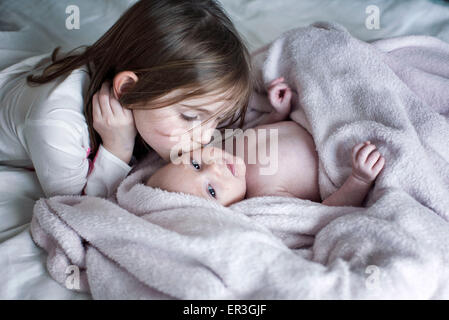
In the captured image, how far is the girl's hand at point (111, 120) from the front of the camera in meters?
1.00

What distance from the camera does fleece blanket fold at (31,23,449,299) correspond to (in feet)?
2.25

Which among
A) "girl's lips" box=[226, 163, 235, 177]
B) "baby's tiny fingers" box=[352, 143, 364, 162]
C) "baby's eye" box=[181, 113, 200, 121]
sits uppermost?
"baby's eye" box=[181, 113, 200, 121]

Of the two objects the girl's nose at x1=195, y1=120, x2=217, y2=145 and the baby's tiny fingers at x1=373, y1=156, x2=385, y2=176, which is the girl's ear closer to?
the girl's nose at x1=195, y1=120, x2=217, y2=145

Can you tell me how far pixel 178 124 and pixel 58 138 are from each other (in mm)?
257

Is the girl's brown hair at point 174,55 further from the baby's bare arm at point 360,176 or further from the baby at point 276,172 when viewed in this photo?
the baby's bare arm at point 360,176

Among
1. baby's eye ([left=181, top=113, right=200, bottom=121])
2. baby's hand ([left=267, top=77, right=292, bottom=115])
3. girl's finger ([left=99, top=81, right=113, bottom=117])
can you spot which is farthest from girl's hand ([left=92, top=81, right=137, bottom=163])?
baby's hand ([left=267, top=77, right=292, bottom=115])

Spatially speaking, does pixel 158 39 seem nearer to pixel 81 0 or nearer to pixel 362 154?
pixel 362 154

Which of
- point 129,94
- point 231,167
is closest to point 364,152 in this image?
point 231,167

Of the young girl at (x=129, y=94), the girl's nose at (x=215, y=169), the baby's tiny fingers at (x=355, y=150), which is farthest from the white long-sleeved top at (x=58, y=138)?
the baby's tiny fingers at (x=355, y=150)

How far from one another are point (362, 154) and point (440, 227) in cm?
20

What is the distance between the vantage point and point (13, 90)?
3.71 feet

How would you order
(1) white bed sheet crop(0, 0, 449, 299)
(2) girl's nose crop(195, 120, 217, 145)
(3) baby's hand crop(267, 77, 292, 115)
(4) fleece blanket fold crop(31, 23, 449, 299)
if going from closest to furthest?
(4) fleece blanket fold crop(31, 23, 449, 299)
(2) girl's nose crop(195, 120, 217, 145)
(3) baby's hand crop(267, 77, 292, 115)
(1) white bed sheet crop(0, 0, 449, 299)

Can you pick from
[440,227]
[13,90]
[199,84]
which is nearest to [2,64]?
[13,90]

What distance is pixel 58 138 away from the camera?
95 centimetres
